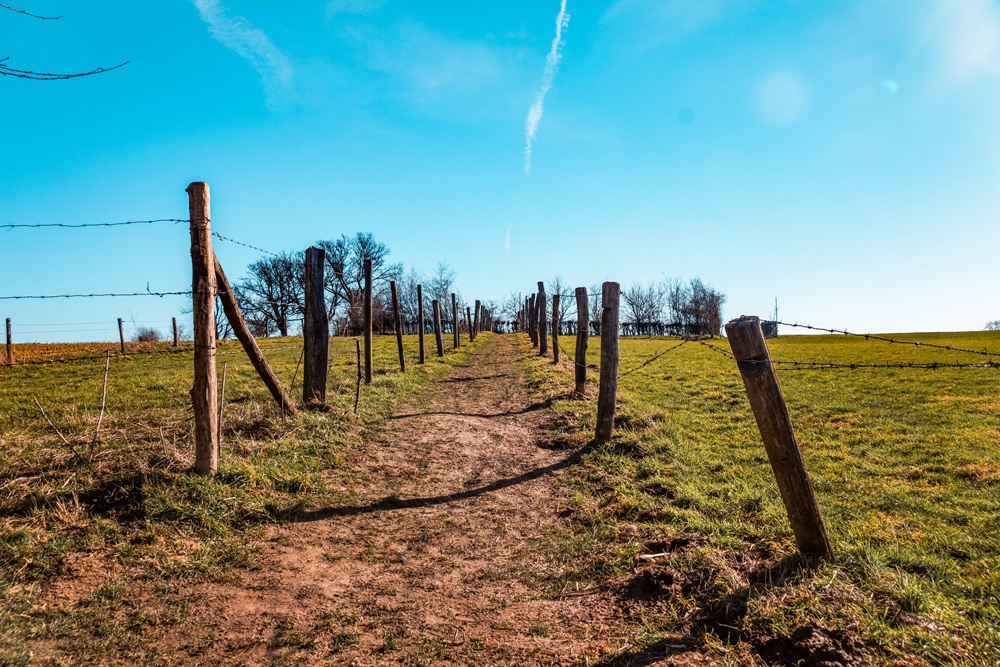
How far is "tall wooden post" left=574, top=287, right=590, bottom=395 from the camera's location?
10539mm

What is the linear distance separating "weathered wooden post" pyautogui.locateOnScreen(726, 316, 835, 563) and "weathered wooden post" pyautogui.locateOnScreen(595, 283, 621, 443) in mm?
3637

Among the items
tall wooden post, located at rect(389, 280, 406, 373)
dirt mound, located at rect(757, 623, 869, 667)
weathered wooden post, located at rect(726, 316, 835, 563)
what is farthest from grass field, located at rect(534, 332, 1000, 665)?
tall wooden post, located at rect(389, 280, 406, 373)

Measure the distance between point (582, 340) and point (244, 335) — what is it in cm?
644

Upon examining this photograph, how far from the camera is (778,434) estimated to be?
3.66 meters

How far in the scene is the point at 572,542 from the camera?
15.1 feet

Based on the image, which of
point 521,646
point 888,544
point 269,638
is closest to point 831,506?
point 888,544

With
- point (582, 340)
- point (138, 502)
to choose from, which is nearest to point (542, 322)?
point (582, 340)

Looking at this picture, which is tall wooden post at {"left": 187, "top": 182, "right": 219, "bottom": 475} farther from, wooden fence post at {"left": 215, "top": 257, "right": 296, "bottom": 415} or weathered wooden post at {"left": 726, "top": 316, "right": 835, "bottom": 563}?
weathered wooden post at {"left": 726, "top": 316, "right": 835, "bottom": 563}

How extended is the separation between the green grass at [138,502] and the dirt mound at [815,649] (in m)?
3.80

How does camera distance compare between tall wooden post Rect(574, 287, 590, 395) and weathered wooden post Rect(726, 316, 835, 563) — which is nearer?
weathered wooden post Rect(726, 316, 835, 563)

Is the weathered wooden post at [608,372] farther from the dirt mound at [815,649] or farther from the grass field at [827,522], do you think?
the dirt mound at [815,649]

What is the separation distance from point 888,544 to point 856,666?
81.0 inches

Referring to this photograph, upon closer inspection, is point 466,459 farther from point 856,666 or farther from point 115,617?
point 856,666

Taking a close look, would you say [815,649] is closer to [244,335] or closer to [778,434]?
[778,434]
